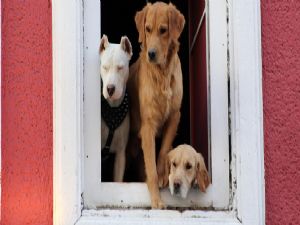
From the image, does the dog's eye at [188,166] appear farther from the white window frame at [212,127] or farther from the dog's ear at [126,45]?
the dog's ear at [126,45]

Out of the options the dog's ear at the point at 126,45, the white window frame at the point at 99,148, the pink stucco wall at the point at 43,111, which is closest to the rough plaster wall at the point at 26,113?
the pink stucco wall at the point at 43,111

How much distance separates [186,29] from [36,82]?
59 cm

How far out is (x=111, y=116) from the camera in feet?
6.82

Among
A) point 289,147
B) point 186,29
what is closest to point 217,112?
point 289,147

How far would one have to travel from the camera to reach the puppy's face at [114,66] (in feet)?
6.61

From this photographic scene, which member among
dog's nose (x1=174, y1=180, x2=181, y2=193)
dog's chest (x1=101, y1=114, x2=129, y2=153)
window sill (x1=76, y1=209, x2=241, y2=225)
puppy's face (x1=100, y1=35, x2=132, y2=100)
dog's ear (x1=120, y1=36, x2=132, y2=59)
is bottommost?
window sill (x1=76, y1=209, x2=241, y2=225)

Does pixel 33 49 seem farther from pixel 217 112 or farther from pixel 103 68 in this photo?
pixel 217 112

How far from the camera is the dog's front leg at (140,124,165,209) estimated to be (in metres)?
2.00

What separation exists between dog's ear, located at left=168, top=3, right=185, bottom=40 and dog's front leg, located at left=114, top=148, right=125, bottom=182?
37 centimetres

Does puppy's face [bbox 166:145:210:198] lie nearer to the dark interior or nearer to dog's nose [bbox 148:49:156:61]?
the dark interior

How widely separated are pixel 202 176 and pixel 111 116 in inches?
12.3

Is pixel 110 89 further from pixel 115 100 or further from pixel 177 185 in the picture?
pixel 177 185

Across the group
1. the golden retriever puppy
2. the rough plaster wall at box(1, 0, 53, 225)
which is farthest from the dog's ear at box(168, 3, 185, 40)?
the rough plaster wall at box(1, 0, 53, 225)

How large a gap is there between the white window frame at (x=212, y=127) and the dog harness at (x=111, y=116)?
92 millimetres
